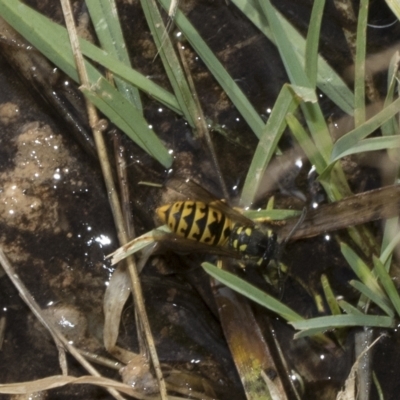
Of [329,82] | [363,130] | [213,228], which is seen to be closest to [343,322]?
[213,228]

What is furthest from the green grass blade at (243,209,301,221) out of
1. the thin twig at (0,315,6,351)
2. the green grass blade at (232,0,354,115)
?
the thin twig at (0,315,6,351)

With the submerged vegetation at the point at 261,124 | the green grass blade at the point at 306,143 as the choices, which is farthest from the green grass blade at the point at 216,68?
the green grass blade at the point at 306,143

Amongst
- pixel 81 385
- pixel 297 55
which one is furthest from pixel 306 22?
pixel 81 385

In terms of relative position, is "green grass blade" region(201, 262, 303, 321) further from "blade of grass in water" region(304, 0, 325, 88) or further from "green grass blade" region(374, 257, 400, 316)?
"blade of grass in water" region(304, 0, 325, 88)

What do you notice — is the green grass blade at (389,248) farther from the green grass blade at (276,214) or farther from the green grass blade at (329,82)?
the green grass blade at (329,82)

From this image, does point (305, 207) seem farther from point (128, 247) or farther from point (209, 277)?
point (128, 247)

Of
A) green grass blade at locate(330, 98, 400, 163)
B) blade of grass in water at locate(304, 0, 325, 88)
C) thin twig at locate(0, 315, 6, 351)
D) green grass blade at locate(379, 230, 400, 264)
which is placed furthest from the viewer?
thin twig at locate(0, 315, 6, 351)

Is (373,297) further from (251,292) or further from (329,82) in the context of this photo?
(329,82)
